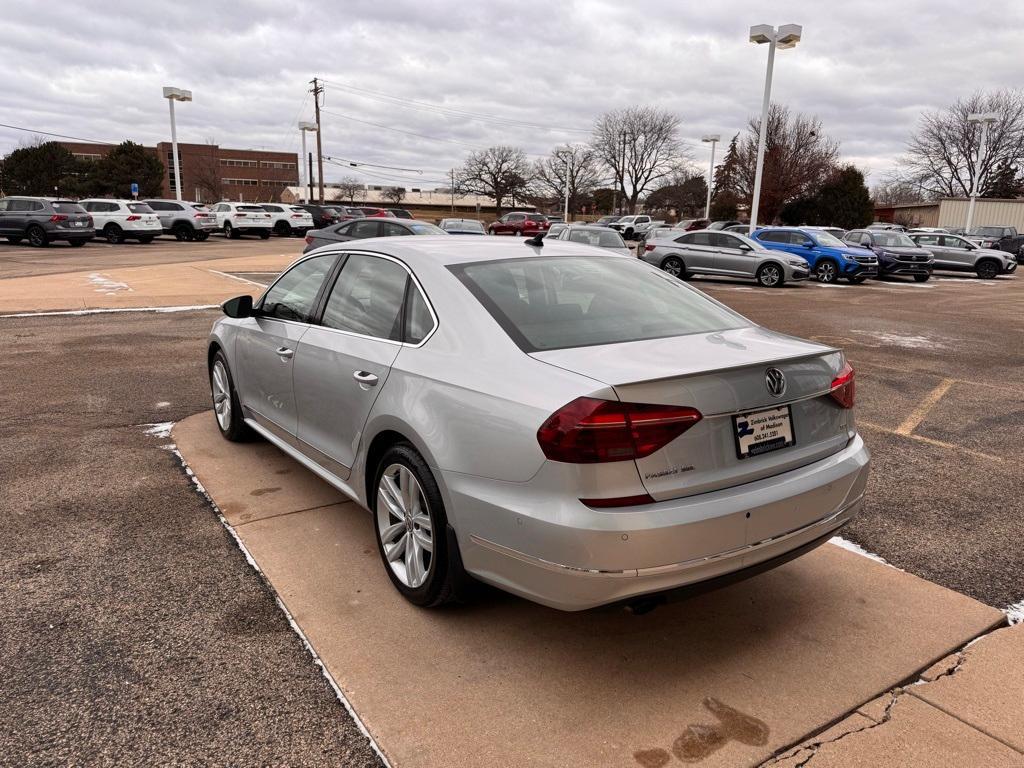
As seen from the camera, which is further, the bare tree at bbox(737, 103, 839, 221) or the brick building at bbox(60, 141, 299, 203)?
the brick building at bbox(60, 141, 299, 203)

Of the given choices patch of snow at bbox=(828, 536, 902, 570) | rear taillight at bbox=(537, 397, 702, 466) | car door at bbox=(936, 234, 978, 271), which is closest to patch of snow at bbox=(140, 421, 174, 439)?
rear taillight at bbox=(537, 397, 702, 466)

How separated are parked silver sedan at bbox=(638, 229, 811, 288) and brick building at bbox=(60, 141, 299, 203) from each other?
8459 cm

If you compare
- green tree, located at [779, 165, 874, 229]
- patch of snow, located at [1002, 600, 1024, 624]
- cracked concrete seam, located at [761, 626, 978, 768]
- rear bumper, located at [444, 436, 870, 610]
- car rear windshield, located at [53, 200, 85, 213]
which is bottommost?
patch of snow, located at [1002, 600, 1024, 624]

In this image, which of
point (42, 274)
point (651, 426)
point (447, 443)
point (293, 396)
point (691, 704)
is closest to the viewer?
point (651, 426)

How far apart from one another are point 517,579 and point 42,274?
19.0 metres

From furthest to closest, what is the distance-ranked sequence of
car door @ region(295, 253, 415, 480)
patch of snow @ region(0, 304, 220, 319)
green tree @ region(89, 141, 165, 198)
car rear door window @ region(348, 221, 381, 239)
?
green tree @ region(89, 141, 165, 198)
car rear door window @ region(348, 221, 381, 239)
patch of snow @ region(0, 304, 220, 319)
car door @ region(295, 253, 415, 480)

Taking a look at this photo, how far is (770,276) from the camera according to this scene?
20469 millimetres

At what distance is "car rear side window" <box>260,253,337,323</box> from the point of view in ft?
14.0

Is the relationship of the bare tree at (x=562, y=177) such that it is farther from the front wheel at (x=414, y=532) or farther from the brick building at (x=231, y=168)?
the front wheel at (x=414, y=532)

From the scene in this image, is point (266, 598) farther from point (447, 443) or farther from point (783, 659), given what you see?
point (783, 659)

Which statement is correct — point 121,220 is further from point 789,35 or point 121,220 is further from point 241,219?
point 789,35

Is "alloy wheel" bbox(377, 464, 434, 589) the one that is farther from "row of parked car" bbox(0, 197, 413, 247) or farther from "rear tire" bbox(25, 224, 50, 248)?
"rear tire" bbox(25, 224, 50, 248)

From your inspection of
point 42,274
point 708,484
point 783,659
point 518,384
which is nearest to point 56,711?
point 518,384

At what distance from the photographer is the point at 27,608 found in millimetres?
3215
